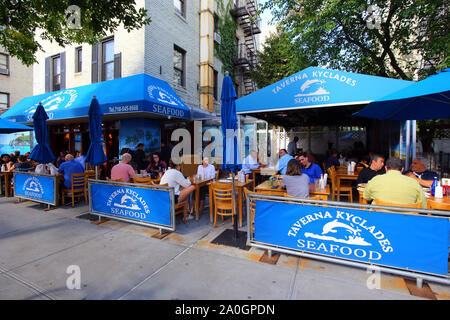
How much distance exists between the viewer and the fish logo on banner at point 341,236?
10.3 feet

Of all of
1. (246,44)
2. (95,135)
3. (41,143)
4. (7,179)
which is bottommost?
(7,179)

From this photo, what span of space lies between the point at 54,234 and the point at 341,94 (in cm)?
788

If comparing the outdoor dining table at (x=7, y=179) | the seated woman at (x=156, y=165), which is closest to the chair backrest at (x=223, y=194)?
the seated woman at (x=156, y=165)

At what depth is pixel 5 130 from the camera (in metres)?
9.17

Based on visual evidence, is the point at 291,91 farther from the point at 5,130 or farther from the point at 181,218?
the point at 5,130

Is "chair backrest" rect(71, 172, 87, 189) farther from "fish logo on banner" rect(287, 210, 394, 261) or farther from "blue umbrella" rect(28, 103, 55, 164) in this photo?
"fish logo on banner" rect(287, 210, 394, 261)

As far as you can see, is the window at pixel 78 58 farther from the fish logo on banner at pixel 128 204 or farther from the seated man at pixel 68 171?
the fish logo on banner at pixel 128 204

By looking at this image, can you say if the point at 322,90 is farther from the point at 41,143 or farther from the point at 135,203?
the point at 41,143

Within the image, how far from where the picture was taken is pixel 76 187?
7.35 meters

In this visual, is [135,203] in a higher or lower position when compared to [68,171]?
lower

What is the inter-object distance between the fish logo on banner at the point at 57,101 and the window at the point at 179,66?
183 inches

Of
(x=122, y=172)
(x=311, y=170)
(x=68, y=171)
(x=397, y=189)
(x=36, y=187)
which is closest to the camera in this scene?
(x=397, y=189)

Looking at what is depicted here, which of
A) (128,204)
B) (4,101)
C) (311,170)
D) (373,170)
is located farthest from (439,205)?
(4,101)

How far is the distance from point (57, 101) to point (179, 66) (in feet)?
19.6
